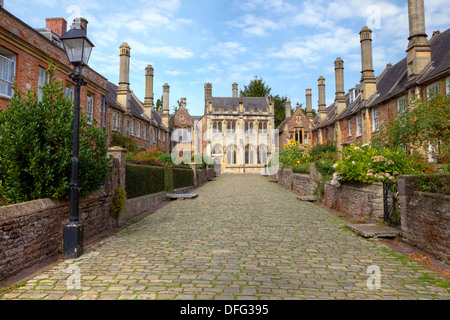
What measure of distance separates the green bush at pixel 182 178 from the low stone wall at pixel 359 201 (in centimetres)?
984

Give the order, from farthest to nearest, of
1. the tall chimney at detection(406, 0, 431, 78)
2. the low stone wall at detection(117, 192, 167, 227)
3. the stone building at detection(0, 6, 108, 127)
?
the tall chimney at detection(406, 0, 431, 78) < the stone building at detection(0, 6, 108, 127) < the low stone wall at detection(117, 192, 167, 227)

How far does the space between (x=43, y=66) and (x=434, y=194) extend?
761 inches

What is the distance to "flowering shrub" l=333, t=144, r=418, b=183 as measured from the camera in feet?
28.6

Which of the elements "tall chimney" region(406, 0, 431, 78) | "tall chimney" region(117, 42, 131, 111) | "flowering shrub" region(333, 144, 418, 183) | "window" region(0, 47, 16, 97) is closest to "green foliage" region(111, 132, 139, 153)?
"tall chimney" region(117, 42, 131, 111)

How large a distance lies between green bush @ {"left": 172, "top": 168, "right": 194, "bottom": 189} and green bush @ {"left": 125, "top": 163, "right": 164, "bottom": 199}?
116 inches

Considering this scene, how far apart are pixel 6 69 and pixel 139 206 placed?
33.3 feet

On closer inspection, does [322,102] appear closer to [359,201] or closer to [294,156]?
[294,156]

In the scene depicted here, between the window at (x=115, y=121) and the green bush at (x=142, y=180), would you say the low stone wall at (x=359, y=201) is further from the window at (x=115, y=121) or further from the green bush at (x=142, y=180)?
the window at (x=115, y=121)

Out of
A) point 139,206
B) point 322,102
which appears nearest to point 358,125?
point 322,102

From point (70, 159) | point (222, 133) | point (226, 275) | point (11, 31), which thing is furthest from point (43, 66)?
point (222, 133)

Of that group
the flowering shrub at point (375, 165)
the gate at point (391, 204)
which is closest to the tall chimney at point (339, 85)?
the flowering shrub at point (375, 165)

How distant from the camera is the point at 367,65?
26688 mm

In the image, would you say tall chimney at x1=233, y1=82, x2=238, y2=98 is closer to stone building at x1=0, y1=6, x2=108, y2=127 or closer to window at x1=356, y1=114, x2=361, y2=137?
window at x1=356, y1=114, x2=361, y2=137

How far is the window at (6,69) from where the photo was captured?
45.9ft
